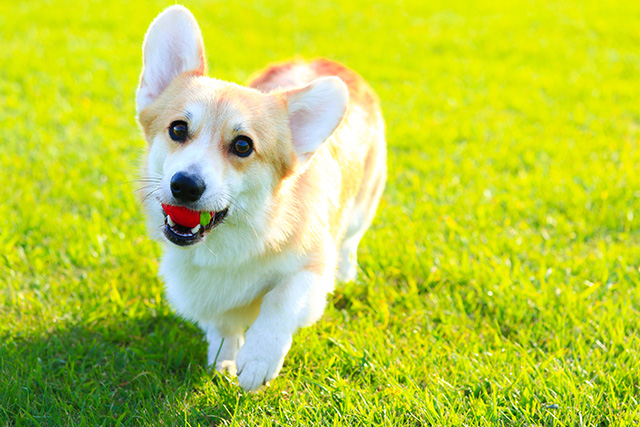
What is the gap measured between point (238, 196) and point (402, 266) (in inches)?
66.4

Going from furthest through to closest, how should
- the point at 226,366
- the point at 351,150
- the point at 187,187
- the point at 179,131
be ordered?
the point at 351,150, the point at 226,366, the point at 179,131, the point at 187,187

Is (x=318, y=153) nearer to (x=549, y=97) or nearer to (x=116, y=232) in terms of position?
(x=116, y=232)

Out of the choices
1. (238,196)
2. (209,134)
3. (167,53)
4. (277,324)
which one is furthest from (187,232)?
(167,53)

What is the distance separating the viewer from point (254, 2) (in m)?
12.7

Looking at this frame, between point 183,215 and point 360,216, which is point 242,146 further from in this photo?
point 360,216

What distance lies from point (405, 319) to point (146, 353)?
4.85 feet

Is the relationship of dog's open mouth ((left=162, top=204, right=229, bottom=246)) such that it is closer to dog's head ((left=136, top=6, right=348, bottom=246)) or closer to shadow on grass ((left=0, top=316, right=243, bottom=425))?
dog's head ((left=136, top=6, right=348, bottom=246))

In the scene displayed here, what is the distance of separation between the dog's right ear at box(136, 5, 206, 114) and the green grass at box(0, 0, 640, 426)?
49 cm

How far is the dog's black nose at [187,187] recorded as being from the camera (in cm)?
270

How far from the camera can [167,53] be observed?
3375 mm

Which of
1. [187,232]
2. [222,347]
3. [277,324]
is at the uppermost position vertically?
[187,232]

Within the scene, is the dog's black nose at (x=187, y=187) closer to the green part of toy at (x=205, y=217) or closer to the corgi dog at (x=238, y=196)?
the corgi dog at (x=238, y=196)

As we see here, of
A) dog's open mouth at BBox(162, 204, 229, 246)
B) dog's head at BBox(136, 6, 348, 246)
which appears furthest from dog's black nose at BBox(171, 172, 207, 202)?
dog's open mouth at BBox(162, 204, 229, 246)

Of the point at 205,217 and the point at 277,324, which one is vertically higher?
the point at 205,217
